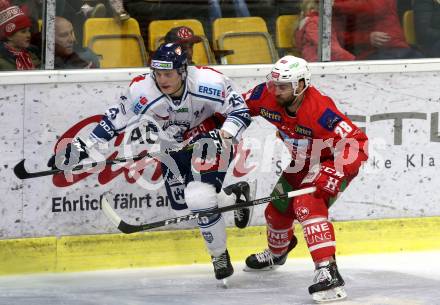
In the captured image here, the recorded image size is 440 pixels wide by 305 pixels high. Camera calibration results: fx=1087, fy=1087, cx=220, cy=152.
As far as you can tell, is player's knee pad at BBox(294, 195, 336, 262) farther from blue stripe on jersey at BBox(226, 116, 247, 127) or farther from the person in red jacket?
blue stripe on jersey at BBox(226, 116, 247, 127)

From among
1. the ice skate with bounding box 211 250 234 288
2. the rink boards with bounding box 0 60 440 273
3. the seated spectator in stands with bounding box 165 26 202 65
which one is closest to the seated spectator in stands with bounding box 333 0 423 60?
the rink boards with bounding box 0 60 440 273

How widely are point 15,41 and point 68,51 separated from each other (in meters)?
0.29

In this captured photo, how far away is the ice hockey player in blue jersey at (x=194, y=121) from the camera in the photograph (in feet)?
18.2

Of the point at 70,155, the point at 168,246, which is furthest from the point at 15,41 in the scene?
the point at 168,246

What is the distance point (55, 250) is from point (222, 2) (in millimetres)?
1722

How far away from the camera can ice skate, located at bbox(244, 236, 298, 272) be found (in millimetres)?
6031

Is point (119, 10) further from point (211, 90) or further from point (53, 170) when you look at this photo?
point (53, 170)

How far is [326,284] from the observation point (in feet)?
17.4

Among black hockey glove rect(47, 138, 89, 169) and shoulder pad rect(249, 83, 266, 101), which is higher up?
shoulder pad rect(249, 83, 266, 101)

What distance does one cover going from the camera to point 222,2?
6332 mm

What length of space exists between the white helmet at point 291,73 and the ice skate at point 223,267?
3.16 feet

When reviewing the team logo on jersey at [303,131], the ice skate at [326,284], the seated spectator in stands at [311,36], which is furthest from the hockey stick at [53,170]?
the seated spectator in stands at [311,36]

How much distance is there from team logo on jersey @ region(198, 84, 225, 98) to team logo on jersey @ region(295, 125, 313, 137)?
1.46ft

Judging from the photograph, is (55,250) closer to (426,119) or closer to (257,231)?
(257,231)
